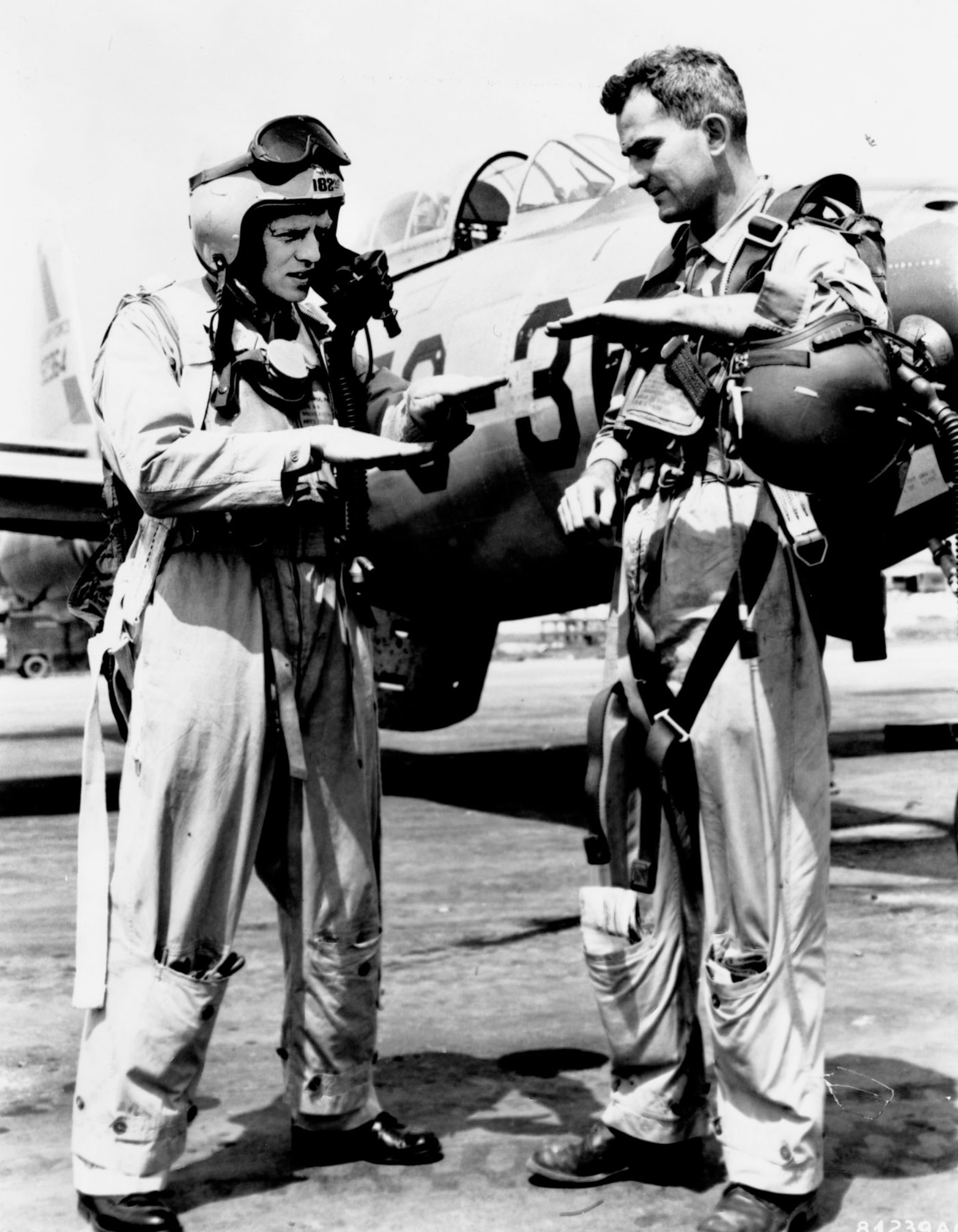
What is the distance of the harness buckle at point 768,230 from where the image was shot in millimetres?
2902

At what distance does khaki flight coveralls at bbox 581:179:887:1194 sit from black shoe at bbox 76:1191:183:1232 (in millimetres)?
987

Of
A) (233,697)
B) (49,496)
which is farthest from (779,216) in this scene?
(49,496)

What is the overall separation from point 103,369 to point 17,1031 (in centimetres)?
223

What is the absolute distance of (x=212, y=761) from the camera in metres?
3.08

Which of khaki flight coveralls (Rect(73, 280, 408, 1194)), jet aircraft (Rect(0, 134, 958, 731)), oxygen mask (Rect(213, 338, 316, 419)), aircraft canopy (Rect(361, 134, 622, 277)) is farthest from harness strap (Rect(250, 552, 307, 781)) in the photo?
aircraft canopy (Rect(361, 134, 622, 277))

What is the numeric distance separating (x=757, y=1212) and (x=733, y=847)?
707 millimetres

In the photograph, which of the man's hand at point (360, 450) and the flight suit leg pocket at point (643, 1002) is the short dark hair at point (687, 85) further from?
the flight suit leg pocket at point (643, 1002)

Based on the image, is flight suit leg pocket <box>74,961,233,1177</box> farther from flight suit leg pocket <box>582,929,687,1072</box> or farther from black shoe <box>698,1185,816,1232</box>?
black shoe <box>698,1185,816,1232</box>

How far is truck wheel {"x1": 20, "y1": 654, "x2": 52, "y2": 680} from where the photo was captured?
1241 inches

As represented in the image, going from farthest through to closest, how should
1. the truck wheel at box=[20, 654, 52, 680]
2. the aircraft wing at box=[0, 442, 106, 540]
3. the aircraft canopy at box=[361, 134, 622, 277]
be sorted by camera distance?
the truck wheel at box=[20, 654, 52, 680] → the aircraft wing at box=[0, 442, 106, 540] → the aircraft canopy at box=[361, 134, 622, 277]

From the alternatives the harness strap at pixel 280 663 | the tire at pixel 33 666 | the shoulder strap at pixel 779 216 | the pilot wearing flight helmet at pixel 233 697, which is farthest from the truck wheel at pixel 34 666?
the shoulder strap at pixel 779 216

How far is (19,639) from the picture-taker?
31.1 m

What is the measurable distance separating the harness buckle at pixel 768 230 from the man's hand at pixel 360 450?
80cm

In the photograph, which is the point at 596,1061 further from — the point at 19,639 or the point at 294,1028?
the point at 19,639
